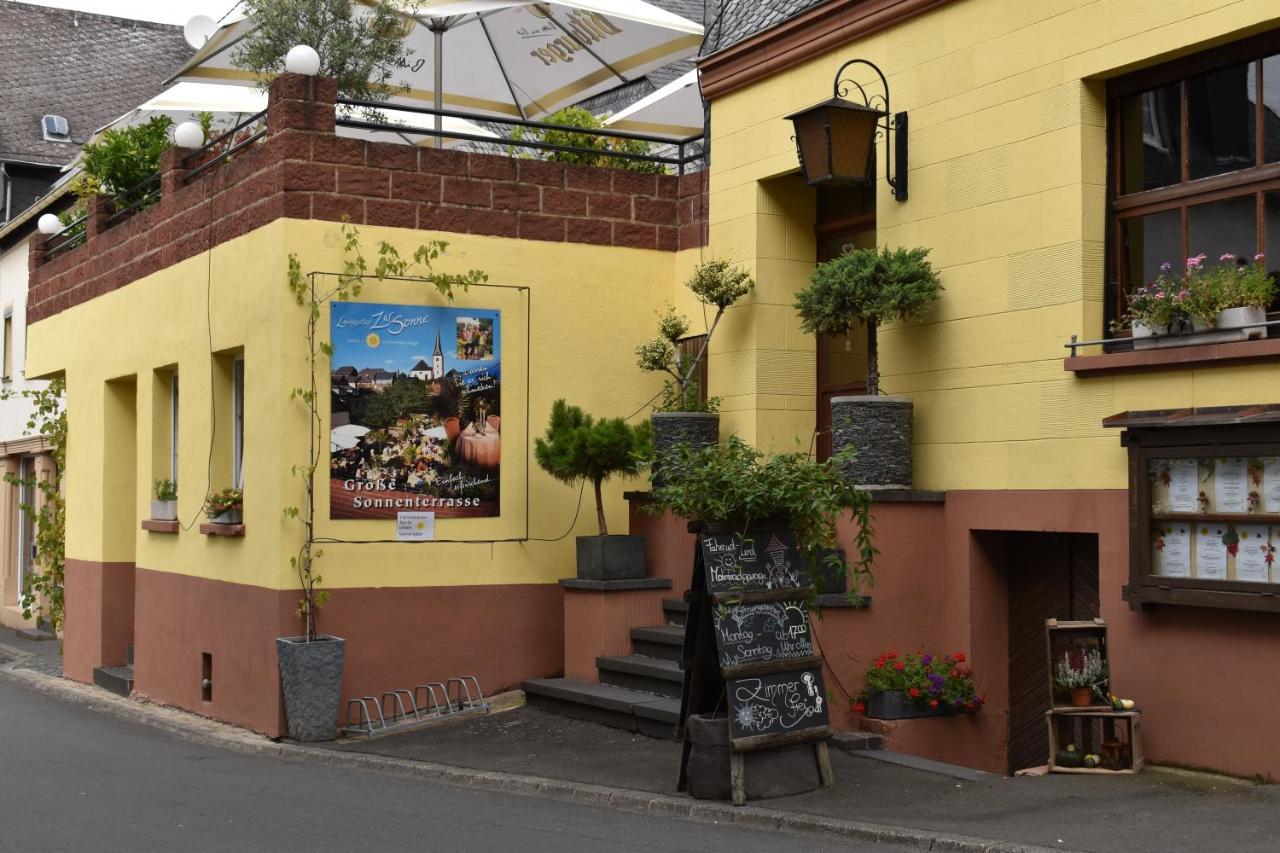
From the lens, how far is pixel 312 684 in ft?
39.3

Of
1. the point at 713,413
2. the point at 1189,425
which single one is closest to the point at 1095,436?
the point at 1189,425

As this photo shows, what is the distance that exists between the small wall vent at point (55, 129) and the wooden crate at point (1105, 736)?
25.7 m

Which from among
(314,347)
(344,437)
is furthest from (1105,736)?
(314,347)

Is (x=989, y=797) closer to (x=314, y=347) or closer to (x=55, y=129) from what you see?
(x=314, y=347)

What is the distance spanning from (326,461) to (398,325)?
1.21m

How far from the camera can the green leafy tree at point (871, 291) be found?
10.8 m

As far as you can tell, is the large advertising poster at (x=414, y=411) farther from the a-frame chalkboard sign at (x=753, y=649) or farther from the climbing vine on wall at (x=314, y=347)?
the a-frame chalkboard sign at (x=753, y=649)

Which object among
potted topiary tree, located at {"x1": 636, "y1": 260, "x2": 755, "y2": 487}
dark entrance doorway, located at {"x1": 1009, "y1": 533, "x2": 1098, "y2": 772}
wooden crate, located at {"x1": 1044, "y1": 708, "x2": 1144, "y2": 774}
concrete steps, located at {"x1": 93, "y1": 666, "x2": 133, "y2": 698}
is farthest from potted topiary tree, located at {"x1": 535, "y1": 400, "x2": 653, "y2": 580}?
concrete steps, located at {"x1": 93, "y1": 666, "x2": 133, "y2": 698}

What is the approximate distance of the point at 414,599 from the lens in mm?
12688

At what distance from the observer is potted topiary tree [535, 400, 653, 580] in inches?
496

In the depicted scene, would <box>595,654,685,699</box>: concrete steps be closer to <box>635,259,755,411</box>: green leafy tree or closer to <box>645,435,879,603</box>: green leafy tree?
<box>635,259,755,411</box>: green leafy tree

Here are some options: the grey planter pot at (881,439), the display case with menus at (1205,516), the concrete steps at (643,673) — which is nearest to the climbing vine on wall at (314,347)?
→ the concrete steps at (643,673)

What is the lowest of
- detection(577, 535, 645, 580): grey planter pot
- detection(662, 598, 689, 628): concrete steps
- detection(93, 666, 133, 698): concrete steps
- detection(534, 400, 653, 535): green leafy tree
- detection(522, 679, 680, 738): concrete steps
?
detection(93, 666, 133, 698): concrete steps

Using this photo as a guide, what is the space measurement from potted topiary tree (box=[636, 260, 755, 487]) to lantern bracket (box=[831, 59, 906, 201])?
1.72 m
